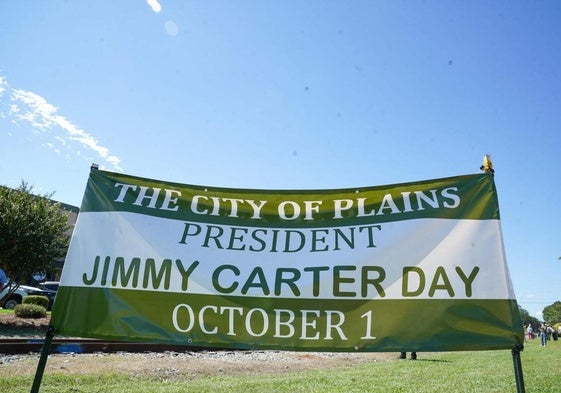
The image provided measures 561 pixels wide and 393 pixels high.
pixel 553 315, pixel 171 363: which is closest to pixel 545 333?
pixel 171 363

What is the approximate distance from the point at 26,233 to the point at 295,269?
1795 centimetres

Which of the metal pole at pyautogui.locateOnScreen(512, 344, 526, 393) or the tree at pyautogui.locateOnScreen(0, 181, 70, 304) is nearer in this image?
the metal pole at pyautogui.locateOnScreen(512, 344, 526, 393)

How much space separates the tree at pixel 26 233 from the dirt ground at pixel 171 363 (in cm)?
429

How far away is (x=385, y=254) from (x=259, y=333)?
4.33ft

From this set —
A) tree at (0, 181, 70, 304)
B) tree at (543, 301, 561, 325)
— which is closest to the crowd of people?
tree at (0, 181, 70, 304)

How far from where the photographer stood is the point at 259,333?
11.8ft

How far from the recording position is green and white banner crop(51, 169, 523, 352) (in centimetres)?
346

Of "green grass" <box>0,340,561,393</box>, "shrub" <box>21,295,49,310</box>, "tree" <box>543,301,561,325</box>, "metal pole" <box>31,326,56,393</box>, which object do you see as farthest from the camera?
Answer: "tree" <box>543,301,561,325</box>

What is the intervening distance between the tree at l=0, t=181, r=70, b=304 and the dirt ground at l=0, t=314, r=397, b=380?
4.29m

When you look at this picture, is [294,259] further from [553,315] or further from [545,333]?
[553,315]

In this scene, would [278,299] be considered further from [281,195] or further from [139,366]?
[139,366]

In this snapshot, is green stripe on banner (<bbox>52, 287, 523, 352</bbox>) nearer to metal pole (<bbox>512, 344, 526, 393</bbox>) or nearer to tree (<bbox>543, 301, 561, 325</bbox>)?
metal pole (<bbox>512, 344, 526, 393</bbox>)

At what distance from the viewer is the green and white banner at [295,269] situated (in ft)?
11.4

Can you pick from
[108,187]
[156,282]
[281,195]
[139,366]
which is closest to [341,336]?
[281,195]
